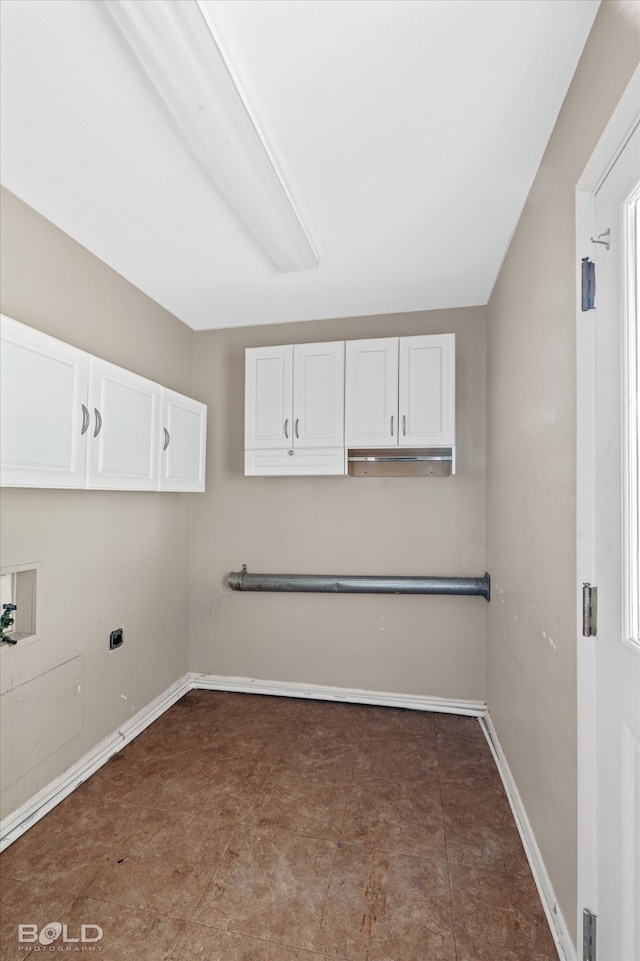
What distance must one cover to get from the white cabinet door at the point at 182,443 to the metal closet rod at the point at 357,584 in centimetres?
77

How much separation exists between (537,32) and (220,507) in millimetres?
2940

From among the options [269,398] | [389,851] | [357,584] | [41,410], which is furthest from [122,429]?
[389,851]

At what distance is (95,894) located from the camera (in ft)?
5.28

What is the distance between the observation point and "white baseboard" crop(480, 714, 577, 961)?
1397mm

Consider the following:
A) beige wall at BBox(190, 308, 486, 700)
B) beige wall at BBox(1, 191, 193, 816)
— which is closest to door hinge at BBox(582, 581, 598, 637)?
beige wall at BBox(190, 308, 486, 700)

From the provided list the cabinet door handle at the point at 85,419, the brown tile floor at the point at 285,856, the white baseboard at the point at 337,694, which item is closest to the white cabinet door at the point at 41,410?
the cabinet door handle at the point at 85,419

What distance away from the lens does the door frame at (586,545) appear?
1221 millimetres

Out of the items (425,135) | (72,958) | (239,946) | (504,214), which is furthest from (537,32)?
(72,958)

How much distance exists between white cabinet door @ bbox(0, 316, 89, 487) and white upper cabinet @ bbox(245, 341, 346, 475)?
4.02ft

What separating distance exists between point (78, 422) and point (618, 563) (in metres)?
2.04

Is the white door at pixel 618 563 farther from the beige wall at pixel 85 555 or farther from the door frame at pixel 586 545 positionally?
the beige wall at pixel 85 555

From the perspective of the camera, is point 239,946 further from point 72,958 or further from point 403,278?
point 403,278

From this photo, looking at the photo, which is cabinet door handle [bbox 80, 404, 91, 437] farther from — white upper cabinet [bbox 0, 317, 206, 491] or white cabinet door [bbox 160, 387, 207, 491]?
white cabinet door [bbox 160, 387, 207, 491]

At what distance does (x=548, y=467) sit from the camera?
1.61 metres
